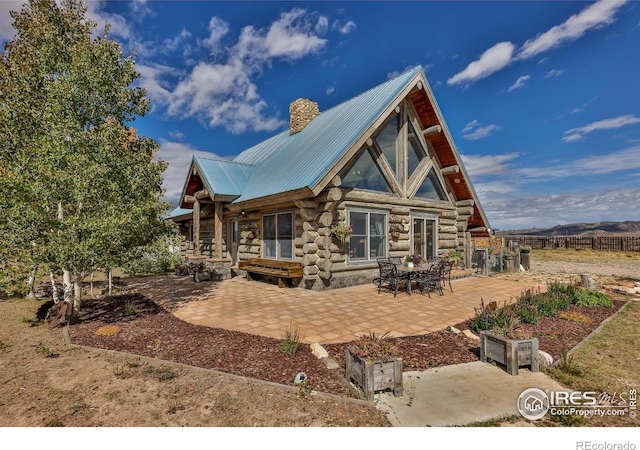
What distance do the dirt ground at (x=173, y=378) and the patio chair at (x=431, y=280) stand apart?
385 centimetres

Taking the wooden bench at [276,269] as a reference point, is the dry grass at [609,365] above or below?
below

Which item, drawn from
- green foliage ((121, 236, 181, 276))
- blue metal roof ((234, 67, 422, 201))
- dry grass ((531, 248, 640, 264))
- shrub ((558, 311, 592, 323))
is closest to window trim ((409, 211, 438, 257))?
blue metal roof ((234, 67, 422, 201))

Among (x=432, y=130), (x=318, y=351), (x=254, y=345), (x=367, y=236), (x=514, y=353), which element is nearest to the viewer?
(x=514, y=353)

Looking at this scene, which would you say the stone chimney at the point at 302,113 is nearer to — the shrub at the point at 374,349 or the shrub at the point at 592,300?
the shrub at the point at 592,300

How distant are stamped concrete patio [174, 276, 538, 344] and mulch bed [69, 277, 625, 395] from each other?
487mm

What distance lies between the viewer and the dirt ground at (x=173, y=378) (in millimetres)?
3188

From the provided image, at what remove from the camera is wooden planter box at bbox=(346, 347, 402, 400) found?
139 inches

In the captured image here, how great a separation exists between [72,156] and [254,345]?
544 centimetres

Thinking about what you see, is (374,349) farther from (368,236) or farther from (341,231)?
(368,236)

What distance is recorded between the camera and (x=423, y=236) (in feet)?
46.0

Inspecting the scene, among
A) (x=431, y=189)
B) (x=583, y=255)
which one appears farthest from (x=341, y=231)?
(x=583, y=255)

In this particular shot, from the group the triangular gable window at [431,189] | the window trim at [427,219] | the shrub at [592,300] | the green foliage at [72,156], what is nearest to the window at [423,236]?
the window trim at [427,219]

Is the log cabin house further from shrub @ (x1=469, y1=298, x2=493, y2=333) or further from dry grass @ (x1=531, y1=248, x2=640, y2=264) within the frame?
dry grass @ (x1=531, y1=248, x2=640, y2=264)
